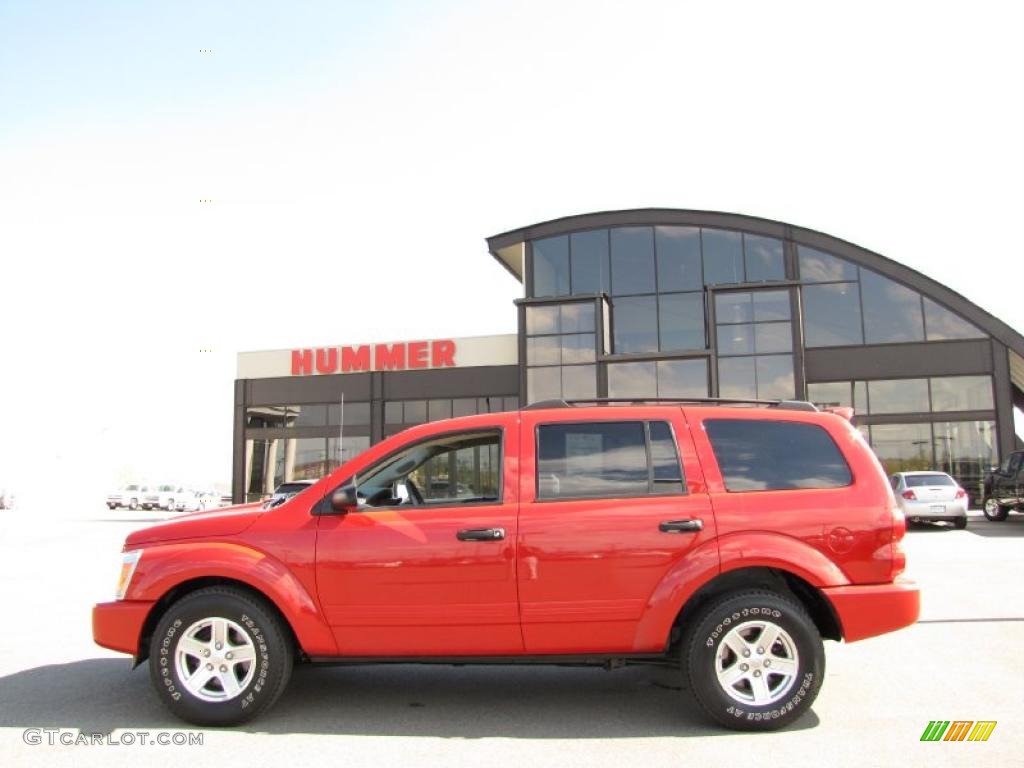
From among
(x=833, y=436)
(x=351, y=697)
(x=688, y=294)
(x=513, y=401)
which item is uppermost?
(x=688, y=294)

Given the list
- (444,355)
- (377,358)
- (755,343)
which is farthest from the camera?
(377,358)

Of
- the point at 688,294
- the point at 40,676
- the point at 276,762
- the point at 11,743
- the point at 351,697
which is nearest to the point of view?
the point at 276,762

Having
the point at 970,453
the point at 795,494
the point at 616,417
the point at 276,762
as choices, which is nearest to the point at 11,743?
the point at 276,762

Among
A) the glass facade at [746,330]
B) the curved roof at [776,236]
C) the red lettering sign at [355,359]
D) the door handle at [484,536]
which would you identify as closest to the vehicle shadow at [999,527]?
the glass facade at [746,330]

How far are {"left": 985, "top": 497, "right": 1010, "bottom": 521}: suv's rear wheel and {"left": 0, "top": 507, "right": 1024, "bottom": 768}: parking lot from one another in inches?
596

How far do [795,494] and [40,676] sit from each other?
5.43 m

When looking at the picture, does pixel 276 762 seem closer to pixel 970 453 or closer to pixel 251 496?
pixel 970 453

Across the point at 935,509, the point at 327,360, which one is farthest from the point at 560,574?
the point at 327,360

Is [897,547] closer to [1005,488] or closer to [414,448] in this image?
[414,448]

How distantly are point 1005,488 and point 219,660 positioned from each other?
20.8 m

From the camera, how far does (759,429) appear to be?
5031 millimetres

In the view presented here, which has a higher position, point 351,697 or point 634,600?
point 634,600

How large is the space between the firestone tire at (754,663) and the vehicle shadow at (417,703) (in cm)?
19

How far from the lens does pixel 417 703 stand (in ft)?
17.0
